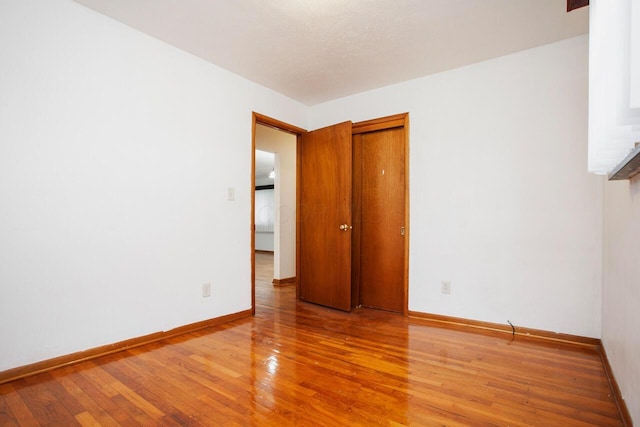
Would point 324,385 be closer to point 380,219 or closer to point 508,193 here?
point 380,219

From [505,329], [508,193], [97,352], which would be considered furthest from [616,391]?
[97,352]

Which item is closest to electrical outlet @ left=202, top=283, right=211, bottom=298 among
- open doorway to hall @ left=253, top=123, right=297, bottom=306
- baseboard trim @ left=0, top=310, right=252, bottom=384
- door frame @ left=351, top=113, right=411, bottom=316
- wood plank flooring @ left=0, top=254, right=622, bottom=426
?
baseboard trim @ left=0, top=310, right=252, bottom=384

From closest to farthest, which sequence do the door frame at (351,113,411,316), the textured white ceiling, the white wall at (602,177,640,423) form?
the white wall at (602,177,640,423) < the textured white ceiling < the door frame at (351,113,411,316)

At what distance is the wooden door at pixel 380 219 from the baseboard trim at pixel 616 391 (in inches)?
61.6

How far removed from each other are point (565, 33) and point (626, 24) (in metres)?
2.45

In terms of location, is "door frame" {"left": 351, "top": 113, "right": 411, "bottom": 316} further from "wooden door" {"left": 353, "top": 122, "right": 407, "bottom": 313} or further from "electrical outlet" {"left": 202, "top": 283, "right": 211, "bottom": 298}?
"electrical outlet" {"left": 202, "top": 283, "right": 211, "bottom": 298}

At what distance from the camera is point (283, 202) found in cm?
508

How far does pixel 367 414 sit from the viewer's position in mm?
1596

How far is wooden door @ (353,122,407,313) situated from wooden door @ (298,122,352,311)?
0.25 meters

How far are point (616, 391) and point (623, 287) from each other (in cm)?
59

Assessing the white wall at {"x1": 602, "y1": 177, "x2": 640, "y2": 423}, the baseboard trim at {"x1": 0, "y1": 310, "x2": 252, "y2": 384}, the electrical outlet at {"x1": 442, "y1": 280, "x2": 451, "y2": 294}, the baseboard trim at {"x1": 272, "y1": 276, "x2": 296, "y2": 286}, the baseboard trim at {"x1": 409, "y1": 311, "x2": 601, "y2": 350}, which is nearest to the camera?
the white wall at {"x1": 602, "y1": 177, "x2": 640, "y2": 423}

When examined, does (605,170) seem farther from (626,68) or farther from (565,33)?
(565,33)

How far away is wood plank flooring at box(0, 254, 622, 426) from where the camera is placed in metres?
1.58

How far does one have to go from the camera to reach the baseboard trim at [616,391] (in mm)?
1487
